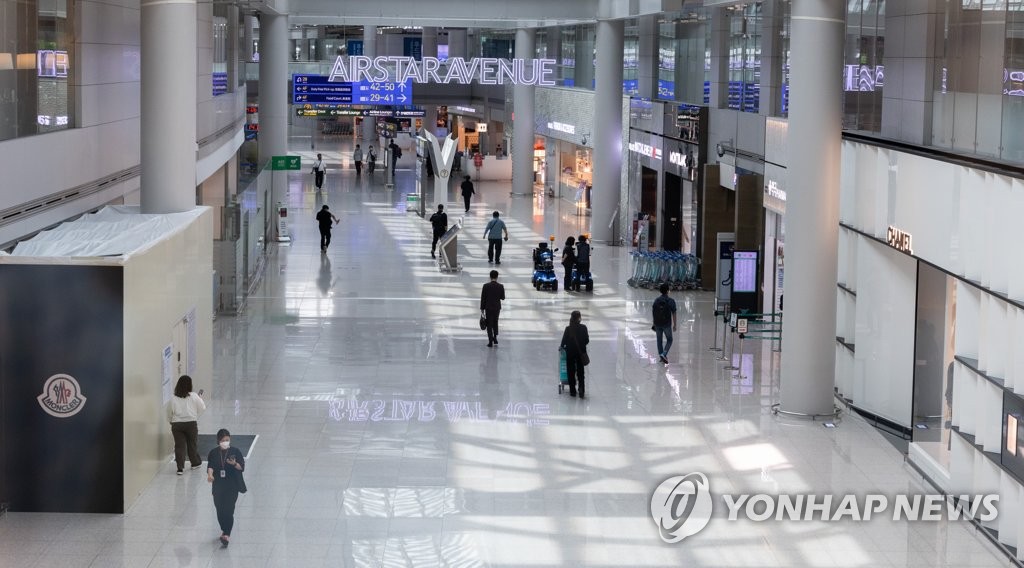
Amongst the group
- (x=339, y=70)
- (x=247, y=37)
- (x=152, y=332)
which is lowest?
(x=152, y=332)

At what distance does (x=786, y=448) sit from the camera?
15.1 meters

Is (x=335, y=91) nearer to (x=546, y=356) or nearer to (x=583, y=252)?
(x=583, y=252)

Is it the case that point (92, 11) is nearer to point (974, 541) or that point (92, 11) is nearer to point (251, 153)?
point (974, 541)

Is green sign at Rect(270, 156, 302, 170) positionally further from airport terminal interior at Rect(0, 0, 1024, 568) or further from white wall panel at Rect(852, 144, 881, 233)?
white wall panel at Rect(852, 144, 881, 233)

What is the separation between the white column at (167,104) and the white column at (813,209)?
286 inches

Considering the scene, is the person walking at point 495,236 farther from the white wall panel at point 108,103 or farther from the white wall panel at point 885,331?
the white wall panel at point 885,331

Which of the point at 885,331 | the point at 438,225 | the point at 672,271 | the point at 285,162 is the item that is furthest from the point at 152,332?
the point at 285,162

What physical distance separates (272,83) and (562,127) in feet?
39.9

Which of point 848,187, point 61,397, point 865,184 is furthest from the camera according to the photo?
point 848,187

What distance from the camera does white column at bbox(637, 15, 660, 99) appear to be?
3344 cm

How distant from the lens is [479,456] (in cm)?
1438

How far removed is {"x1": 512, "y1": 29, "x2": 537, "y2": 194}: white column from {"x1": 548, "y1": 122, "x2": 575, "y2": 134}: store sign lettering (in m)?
1.64

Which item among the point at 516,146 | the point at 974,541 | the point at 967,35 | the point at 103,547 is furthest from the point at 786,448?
the point at 516,146

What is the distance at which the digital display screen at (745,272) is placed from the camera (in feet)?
70.0
